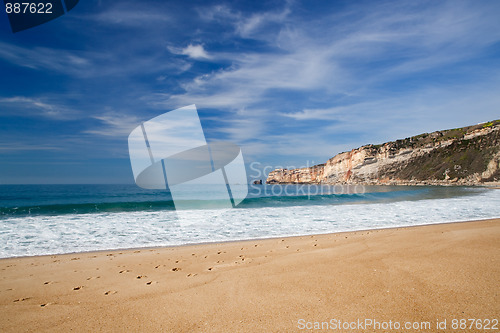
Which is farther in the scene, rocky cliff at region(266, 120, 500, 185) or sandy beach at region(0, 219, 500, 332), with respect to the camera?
rocky cliff at region(266, 120, 500, 185)

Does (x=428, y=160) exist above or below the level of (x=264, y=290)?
above

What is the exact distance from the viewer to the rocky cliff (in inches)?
1859

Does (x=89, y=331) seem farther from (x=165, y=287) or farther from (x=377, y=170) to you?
Answer: (x=377, y=170)

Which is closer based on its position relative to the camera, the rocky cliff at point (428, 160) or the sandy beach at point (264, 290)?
the sandy beach at point (264, 290)

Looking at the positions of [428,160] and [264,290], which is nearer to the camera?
[264,290]

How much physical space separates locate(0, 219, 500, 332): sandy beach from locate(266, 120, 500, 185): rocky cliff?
56102 millimetres

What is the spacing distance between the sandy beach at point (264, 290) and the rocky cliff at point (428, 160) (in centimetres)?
5610

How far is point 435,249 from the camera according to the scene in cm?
513

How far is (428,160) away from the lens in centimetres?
5775

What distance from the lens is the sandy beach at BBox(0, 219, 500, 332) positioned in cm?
265

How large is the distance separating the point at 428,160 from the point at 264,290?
227ft

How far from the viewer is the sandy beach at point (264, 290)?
8.70 feet

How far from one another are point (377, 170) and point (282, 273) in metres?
70.0

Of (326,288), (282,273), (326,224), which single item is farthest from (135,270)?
(326,224)
